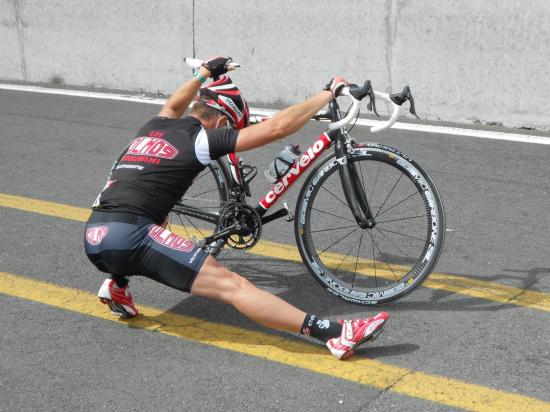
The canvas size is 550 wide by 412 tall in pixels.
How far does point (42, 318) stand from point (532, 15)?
19.9 ft

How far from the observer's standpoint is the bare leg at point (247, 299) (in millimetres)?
4266

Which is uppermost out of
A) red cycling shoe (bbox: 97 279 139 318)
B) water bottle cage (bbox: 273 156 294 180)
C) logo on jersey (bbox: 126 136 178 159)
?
logo on jersey (bbox: 126 136 178 159)

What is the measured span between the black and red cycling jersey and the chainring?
0.53 meters

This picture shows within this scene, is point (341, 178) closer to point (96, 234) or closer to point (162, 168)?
point (162, 168)

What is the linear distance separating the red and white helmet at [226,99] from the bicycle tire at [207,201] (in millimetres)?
393

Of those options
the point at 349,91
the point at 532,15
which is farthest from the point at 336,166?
the point at 532,15

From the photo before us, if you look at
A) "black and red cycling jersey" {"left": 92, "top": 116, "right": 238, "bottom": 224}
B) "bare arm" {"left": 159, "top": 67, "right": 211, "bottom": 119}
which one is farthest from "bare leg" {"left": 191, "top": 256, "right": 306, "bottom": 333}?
"bare arm" {"left": 159, "top": 67, "right": 211, "bottom": 119}

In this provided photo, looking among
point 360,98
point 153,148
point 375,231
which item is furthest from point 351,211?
point 153,148

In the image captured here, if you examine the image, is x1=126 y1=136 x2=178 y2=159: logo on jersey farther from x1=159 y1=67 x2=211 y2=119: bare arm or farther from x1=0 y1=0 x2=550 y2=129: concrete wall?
x1=0 y1=0 x2=550 y2=129: concrete wall

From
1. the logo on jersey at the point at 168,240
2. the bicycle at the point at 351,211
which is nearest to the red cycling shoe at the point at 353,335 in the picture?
the bicycle at the point at 351,211

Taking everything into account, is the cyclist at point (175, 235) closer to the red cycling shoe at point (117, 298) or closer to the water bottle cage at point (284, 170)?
the red cycling shoe at point (117, 298)

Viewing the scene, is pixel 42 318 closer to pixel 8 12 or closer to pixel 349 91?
pixel 349 91

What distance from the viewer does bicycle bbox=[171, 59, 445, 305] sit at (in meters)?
4.73

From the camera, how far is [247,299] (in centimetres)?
427
